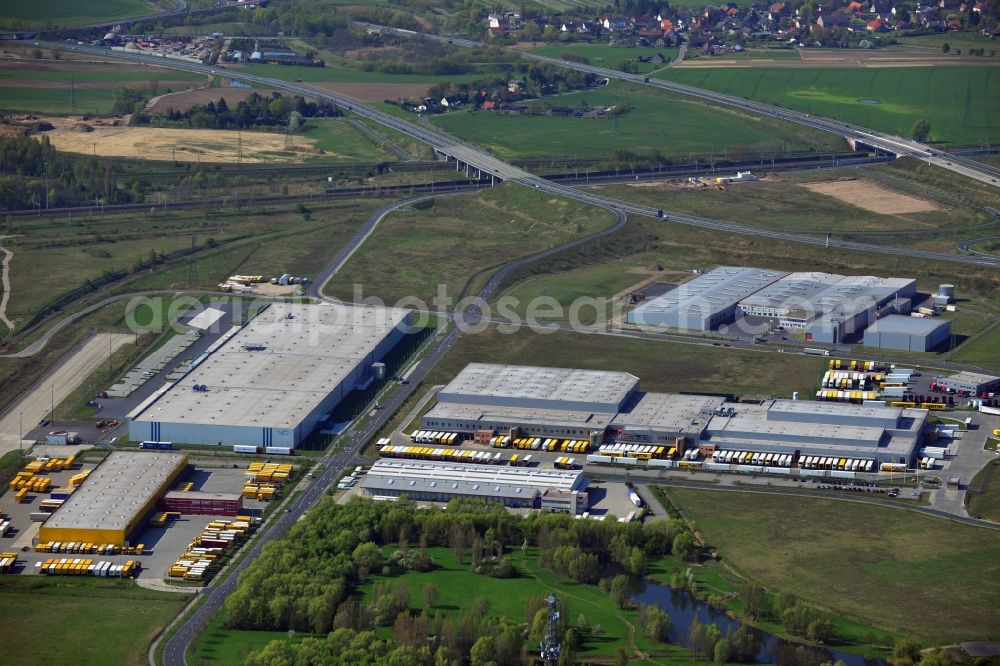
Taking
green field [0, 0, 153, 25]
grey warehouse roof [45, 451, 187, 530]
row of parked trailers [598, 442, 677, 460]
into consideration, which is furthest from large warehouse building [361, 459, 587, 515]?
green field [0, 0, 153, 25]

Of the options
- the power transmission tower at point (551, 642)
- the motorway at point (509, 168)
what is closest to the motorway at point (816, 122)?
the motorway at point (509, 168)

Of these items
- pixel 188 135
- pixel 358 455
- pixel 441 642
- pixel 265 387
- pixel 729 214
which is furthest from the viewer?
pixel 188 135

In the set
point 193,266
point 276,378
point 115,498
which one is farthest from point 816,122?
point 115,498

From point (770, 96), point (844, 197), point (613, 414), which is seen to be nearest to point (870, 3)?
point (770, 96)

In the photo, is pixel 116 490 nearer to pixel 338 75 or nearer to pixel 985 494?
pixel 985 494

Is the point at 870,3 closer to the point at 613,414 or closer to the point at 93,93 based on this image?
the point at 93,93

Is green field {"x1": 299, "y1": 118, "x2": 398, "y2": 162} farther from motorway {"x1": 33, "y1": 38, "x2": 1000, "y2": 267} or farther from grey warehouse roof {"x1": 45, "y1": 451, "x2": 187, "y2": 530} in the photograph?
grey warehouse roof {"x1": 45, "y1": 451, "x2": 187, "y2": 530}
